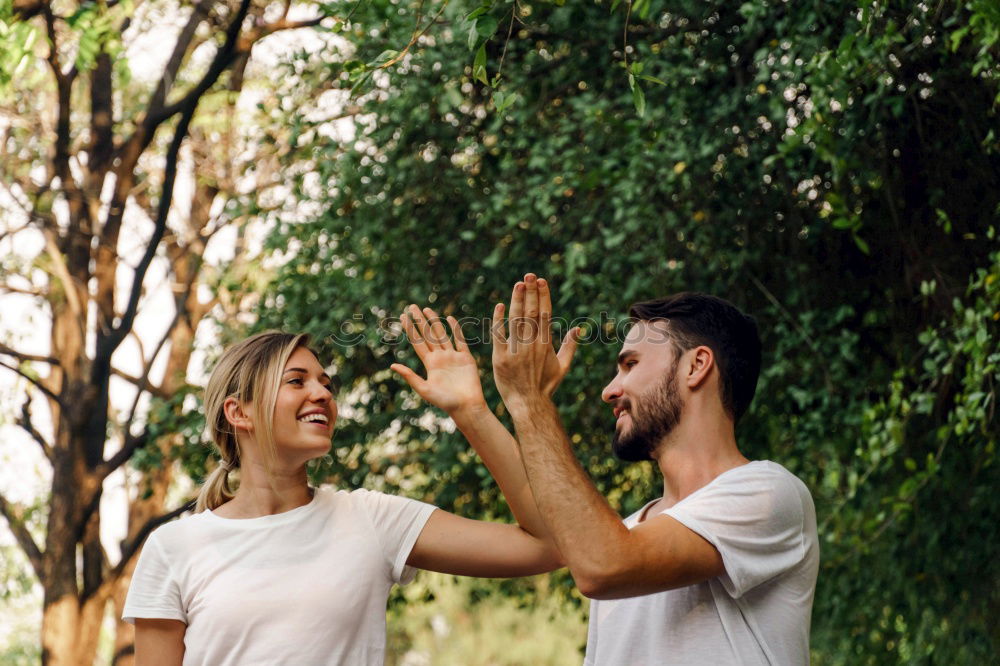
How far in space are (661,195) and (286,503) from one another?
12.1ft

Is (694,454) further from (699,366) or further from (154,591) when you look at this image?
(154,591)

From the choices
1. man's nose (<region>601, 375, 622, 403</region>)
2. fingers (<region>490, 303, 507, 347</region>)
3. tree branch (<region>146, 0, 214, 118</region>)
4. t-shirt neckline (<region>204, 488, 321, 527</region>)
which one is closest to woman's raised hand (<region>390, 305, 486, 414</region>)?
fingers (<region>490, 303, 507, 347</region>)

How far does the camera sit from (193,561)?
277cm

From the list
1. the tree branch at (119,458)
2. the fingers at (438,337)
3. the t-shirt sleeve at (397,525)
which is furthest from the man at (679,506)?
the tree branch at (119,458)

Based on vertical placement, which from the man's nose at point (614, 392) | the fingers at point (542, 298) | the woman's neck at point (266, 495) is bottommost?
the woman's neck at point (266, 495)

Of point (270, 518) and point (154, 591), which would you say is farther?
point (270, 518)

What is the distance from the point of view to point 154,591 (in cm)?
274

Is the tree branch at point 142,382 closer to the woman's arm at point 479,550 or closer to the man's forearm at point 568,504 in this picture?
the woman's arm at point 479,550

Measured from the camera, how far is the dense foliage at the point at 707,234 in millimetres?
5926

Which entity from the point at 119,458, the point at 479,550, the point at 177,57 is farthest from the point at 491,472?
the point at 177,57

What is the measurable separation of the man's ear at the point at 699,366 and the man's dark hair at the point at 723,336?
2cm

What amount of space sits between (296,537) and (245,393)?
38 centimetres

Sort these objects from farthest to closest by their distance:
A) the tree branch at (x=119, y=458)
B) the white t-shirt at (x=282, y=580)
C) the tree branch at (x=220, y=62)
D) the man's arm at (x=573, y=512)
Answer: the tree branch at (x=119, y=458) < the tree branch at (x=220, y=62) < the white t-shirt at (x=282, y=580) < the man's arm at (x=573, y=512)

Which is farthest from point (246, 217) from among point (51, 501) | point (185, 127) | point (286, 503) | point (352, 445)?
point (286, 503)
